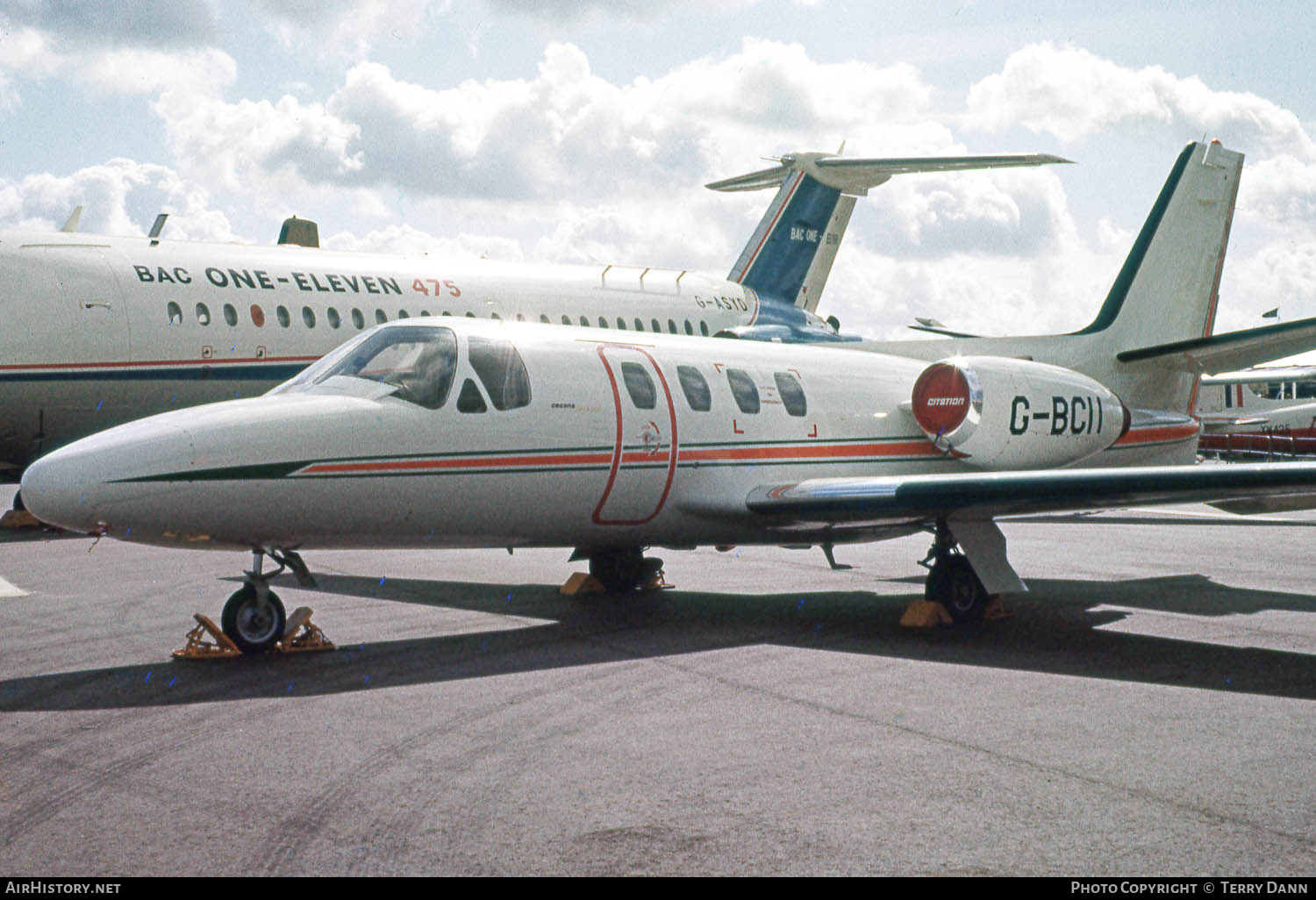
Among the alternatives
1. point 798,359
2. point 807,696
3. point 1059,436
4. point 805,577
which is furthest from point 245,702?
point 1059,436

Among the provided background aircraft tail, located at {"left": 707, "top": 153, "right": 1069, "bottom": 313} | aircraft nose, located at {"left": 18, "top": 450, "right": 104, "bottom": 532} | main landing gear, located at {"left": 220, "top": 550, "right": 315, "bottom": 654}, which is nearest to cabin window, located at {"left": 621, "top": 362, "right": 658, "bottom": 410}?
main landing gear, located at {"left": 220, "top": 550, "right": 315, "bottom": 654}

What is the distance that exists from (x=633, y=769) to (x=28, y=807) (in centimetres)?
235

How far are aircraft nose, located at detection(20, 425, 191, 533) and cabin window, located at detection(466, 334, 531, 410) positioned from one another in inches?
91.2

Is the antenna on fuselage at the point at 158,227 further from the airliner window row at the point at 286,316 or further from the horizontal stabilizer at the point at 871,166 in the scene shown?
the horizontal stabilizer at the point at 871,166

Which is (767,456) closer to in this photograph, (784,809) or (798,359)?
(798,359)

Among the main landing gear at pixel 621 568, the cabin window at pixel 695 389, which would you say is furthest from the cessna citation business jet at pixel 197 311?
the cabin window at pixel 695 389

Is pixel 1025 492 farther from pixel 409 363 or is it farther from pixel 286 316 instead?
pixel 286 316

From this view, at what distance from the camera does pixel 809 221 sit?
87.5 feet

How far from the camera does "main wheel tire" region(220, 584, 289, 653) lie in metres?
8.18

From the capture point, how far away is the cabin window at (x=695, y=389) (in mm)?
10461

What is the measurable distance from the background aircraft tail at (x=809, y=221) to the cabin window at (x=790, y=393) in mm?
13962

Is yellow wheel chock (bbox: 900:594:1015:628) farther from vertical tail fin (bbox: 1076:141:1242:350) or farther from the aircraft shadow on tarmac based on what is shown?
vertical tail fin (bbox: 1076:141:1242:350)

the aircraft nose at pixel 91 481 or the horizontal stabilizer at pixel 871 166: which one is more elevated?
the horizontal stabilizer at pixel 871 166

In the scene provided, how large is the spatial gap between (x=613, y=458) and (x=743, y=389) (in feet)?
5.83
